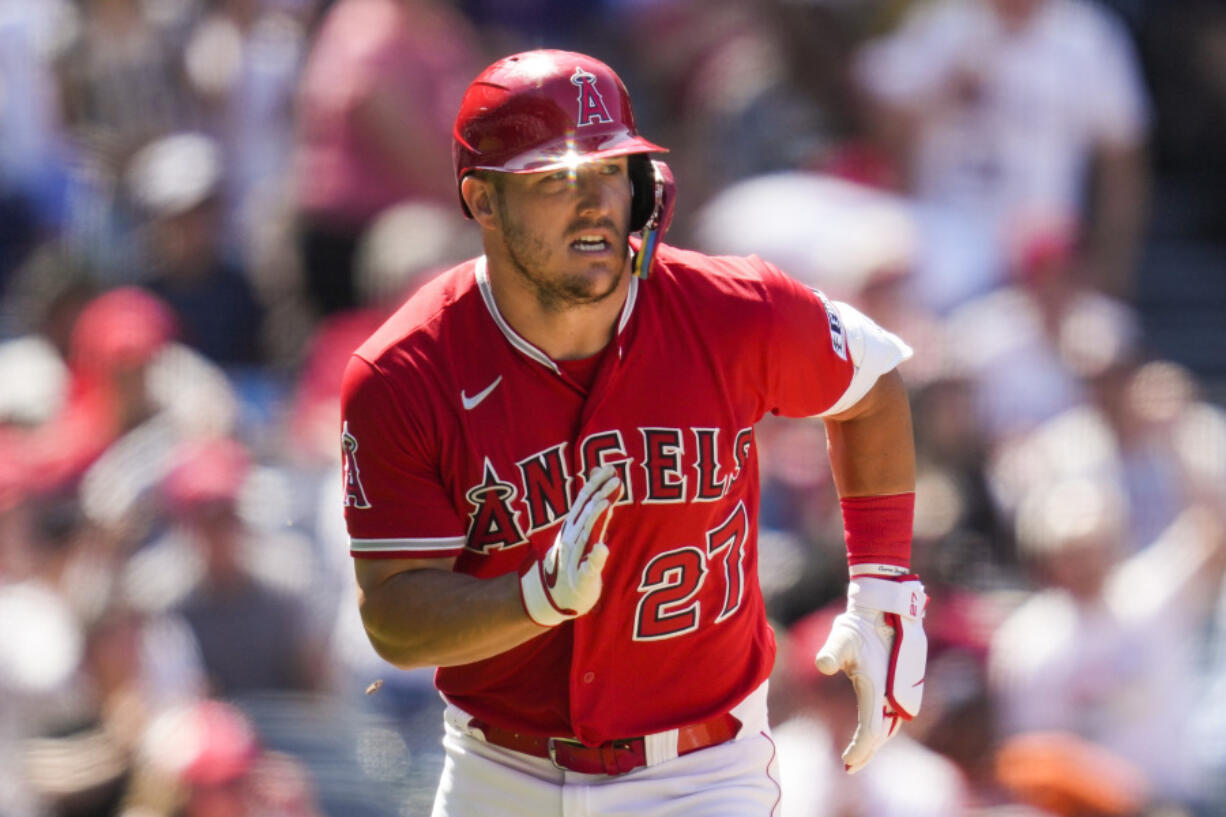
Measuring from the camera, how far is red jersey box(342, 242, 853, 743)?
10.9ft

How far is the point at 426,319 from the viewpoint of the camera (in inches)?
135

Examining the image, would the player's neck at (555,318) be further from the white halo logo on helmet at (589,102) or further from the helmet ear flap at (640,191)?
the white halo logo on helmet at (589,102)

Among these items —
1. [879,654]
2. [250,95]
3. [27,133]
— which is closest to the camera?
[879,654]

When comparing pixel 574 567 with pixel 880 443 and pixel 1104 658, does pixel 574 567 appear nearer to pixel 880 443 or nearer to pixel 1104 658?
pixel 880 443

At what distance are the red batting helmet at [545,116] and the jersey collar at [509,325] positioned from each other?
0.74ft

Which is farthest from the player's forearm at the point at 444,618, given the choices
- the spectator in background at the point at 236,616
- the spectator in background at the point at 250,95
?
the spectator in background at the point at 250,95

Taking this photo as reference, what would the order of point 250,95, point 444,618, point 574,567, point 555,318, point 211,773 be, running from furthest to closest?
1. point 250,95
2. point 211,773
3. point 555,318
4. point 444,618
5. point 574,567

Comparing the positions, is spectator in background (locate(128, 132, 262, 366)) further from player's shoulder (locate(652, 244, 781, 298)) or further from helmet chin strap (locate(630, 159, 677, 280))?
helmet chin strap (locate(630, 159, 677, 280))

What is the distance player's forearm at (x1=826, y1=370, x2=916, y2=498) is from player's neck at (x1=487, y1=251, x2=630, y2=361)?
566 mm

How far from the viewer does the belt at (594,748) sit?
345cm

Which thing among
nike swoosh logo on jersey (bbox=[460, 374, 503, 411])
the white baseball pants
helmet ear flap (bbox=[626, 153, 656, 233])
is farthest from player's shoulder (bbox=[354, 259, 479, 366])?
the white baseball pants

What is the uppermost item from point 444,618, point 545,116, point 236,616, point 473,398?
point 545,116

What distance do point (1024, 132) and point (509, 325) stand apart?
4479mm

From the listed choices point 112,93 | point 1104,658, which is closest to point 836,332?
point 1104,658
